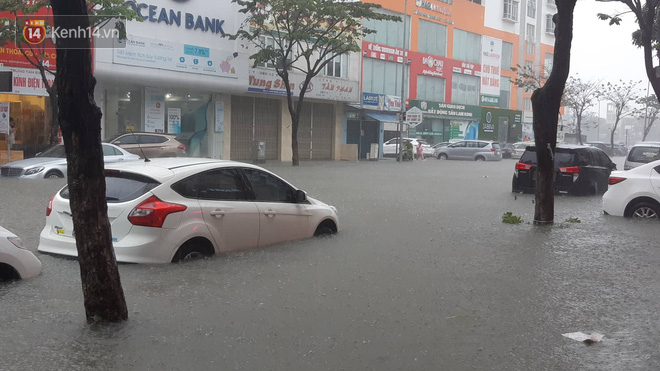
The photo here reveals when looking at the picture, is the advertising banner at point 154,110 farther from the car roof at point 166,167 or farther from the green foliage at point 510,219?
the car roof at point 166,167

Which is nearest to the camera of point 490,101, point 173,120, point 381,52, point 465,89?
point 173,120

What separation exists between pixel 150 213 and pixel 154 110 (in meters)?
23.7

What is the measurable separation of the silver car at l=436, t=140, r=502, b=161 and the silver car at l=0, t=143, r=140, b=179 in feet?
101

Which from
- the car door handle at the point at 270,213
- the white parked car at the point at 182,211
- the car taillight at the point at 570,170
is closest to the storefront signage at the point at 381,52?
the car taillight at the point at 570,170

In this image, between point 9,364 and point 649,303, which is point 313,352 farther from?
point 649,303

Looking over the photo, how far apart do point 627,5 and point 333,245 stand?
13.7 m

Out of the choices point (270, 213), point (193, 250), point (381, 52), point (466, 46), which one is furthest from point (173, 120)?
point (466, 46)

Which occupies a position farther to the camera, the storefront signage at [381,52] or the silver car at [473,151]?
the silver car at [473,151]

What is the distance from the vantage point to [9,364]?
4820mm

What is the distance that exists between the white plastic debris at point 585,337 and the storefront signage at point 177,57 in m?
23.9

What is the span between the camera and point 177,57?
29422mm

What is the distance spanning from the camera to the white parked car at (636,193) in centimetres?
1305

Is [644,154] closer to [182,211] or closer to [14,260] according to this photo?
[182,211]

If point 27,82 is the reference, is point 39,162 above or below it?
below
